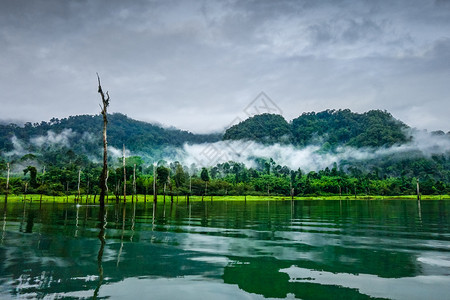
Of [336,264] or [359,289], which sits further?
[336,264]

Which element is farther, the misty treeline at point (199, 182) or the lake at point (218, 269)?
the misty treeline at point (199, 182)

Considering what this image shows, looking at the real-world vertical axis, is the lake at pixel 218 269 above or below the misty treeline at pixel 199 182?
below

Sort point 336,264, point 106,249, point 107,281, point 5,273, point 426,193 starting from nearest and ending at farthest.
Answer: point 107,281 → point 5,273 → point 336,264 → point 106,249 → point 426,193

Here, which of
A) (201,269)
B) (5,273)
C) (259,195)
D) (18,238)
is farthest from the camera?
(259,195)

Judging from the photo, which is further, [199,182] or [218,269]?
[199,182]

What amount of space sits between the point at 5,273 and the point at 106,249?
9.09 feet

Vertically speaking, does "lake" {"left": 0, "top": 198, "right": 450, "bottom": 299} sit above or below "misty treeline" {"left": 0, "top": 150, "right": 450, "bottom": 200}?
below

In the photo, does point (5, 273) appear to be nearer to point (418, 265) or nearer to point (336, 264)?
point (336, 264)

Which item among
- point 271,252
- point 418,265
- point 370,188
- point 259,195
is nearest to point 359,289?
point 418,265

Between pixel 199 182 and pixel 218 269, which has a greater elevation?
pixel 199 182

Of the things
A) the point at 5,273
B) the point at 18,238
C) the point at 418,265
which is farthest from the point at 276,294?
the point at 18,238

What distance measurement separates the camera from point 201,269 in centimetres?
694

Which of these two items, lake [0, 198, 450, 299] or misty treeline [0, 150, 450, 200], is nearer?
lake [0, 198, 450, 299]

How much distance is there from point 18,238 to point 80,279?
21.2 ft
